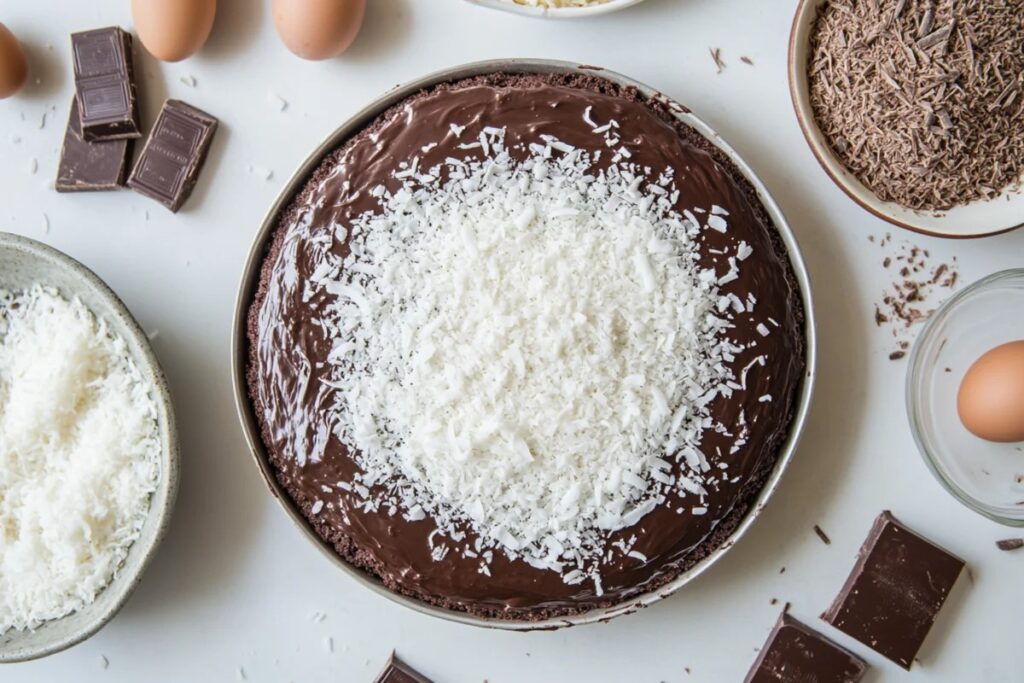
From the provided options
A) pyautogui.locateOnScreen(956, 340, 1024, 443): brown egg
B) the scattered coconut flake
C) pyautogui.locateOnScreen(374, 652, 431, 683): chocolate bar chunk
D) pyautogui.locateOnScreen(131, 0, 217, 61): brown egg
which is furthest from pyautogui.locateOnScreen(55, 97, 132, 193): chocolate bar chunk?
pyautogui.locateOnScreen(956, 340, 1024, 443): brown egg

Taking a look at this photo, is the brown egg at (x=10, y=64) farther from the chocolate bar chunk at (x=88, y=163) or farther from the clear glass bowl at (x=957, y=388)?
the clear glass bowl at (x=957, y=388)

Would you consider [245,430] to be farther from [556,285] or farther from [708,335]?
[708,335]

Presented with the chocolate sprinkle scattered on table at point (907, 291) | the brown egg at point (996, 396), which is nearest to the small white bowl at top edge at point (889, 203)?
the chocolate sprinkle scattered on table at point (907, 291)

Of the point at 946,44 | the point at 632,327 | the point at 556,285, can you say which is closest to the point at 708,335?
the point at 632,327

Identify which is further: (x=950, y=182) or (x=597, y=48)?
(x=597, y=48)

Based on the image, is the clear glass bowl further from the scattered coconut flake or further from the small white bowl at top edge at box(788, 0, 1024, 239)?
the scattered coconut flake

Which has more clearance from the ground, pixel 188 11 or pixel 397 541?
pixel 188 11
